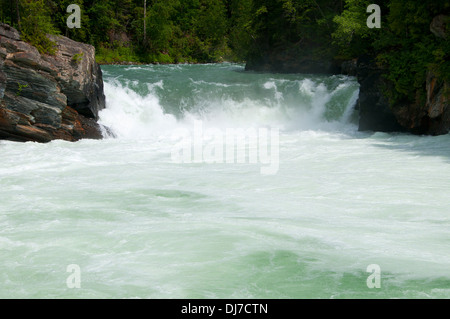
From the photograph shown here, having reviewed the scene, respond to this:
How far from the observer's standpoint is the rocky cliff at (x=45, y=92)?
1312 cm

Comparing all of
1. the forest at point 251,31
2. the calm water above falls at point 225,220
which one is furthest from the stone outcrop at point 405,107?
the calm water above falls at point 225,220

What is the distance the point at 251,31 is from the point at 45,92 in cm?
2126

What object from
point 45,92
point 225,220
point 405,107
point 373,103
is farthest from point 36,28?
point 405,107

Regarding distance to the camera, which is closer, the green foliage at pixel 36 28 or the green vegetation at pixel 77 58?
the green foliage at pixel 36 28

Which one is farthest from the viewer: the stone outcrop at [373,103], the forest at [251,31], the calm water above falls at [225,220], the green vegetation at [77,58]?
the stone outcrop at [373,103]

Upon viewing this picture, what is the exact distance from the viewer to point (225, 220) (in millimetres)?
6973

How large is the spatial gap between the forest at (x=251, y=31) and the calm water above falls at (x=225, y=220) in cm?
283

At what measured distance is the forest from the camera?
14625 mm

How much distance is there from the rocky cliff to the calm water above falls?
62cm

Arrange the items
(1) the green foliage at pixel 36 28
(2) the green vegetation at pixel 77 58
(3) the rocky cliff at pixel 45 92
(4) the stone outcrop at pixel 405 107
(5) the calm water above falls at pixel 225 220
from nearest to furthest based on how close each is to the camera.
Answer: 1. (5) the calm water above falls at pixel 225 220
2. (3) the rocky cliff at pixel 45 92
3. (1) the green foliage at pixel 36 28
4. (4) the stone outcrop at pixel 405 107
5. (2) the green vegetation at pixel 77 58

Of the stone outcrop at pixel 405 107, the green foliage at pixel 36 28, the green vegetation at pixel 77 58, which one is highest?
the green foliage at pixel 36 28

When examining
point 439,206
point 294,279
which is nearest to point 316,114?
point 439,206

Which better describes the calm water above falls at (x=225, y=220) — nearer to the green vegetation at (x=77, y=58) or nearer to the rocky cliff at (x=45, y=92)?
the rocky cliff at (x=45, y=92)

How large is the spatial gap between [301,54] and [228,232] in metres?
25.1
